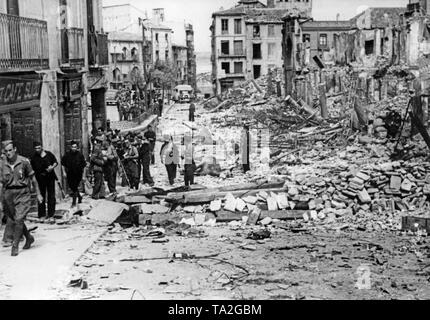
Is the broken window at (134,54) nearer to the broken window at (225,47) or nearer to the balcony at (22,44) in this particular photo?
the broken window at (225,47)

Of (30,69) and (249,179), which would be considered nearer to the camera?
(30,69)

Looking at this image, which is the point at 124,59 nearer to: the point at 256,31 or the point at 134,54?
the point at 134,54

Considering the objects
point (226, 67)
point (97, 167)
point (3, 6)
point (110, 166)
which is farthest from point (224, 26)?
point (3, 6)

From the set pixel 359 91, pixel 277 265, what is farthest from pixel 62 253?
pixel 359 91

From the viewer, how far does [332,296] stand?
25.8 ft

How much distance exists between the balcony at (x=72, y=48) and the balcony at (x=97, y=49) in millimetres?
741

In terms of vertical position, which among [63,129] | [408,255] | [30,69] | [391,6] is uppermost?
[391,6]

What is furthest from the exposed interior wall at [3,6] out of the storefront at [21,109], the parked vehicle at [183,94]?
the parked vehicle at [183,94]

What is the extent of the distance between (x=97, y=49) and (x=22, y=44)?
6.90 meters

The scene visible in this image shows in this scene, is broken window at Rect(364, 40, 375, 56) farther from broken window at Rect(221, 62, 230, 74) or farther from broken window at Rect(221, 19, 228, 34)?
broken window at Rect(221, 19, 228, 34)

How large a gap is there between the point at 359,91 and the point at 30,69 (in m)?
17.9

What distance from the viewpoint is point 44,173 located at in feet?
40.3

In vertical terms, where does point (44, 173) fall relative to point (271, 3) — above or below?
below
